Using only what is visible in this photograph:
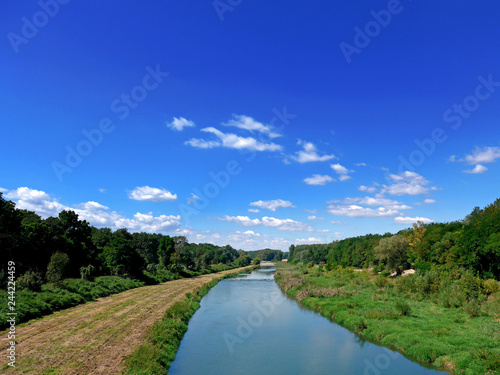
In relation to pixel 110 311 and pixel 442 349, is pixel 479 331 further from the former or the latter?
pixel 110 311

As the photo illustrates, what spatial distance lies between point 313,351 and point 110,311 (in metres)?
22.7

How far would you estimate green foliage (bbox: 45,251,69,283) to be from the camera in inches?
1706

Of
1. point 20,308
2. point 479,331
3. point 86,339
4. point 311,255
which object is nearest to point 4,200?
point 20,308

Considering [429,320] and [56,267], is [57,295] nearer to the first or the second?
[56,267]

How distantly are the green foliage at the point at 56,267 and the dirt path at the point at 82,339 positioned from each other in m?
10.6

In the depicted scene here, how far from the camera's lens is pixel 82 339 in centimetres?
2270

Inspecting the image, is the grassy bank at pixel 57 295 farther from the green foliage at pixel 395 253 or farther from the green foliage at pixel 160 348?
the green foliage at pixel 395 253

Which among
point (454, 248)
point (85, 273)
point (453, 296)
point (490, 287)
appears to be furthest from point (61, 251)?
point (454, 248)

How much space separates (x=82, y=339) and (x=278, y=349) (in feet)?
48.7

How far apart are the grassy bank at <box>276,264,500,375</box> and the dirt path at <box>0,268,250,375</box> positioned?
20055 mm

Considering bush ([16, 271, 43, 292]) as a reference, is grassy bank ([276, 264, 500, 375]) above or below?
below

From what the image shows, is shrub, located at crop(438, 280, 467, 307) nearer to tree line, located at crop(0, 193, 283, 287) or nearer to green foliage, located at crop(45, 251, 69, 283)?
tree line, located at crop(0, 193, 283, 287)

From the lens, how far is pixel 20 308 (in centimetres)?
2848

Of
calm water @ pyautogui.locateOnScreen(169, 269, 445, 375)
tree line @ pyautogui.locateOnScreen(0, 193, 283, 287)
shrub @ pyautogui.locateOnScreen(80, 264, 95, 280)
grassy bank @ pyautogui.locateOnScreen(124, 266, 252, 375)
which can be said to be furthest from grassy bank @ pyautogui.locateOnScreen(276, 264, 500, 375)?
tree line @ pyautogui.locateOnScreen(0, 193, 283, 287)
